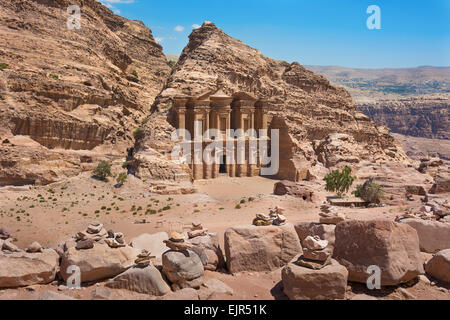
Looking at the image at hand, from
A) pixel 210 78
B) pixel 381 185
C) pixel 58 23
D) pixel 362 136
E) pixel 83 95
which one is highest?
pixel 58 23

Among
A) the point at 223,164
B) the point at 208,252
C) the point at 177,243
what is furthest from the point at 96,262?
the point at 223,164

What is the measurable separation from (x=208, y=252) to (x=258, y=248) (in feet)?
5.56

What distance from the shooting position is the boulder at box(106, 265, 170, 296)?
8.58 m

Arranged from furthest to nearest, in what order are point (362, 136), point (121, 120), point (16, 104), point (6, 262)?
point (362, 136) < point (121, 120) < point (16, 104) < point (6, 262)

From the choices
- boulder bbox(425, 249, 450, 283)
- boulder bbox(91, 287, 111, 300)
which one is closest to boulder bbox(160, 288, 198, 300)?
boulder bbox(91, 287, 111, 300)

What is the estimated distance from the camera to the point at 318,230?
12.3 meters

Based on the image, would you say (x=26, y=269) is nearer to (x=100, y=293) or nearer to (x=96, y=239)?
(x=96, y=239)

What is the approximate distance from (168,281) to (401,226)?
7.01 meters

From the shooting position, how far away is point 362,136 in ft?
196

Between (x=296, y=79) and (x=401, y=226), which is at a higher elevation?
(x=296, y=79)

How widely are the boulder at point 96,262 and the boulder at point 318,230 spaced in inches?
269

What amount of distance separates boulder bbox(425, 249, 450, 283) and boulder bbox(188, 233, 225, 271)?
21.6ft
